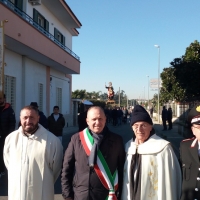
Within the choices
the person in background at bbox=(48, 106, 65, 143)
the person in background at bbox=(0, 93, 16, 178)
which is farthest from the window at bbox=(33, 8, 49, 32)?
the person in background at bbox=(0, 93, 16, 178)

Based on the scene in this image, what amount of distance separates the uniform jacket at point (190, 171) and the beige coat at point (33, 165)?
1396 millimetres

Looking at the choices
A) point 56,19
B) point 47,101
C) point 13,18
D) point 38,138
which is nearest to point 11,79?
point 13,18

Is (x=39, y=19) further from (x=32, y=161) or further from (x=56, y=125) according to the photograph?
(x=32, y=161)

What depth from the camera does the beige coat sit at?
370 centimetres

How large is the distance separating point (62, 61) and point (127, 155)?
17266mm

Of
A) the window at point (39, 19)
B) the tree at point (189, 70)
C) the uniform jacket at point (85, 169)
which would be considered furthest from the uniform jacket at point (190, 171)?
the tree at point (189, 70)

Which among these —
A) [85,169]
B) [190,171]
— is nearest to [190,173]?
[190,171]

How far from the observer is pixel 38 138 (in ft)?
12.4

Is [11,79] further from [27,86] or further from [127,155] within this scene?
[127,155]

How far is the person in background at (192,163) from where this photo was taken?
126 inches

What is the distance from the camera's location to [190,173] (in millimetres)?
3252

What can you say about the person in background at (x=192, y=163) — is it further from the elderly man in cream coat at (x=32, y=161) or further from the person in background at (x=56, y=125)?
the person in background at (x=56, y=125)

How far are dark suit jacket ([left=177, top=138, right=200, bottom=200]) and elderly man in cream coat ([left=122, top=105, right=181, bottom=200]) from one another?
3.6 inches

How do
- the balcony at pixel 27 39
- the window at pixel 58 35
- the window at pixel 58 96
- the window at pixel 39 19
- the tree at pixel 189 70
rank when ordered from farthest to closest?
the window at pixel 58 96
the window at pixel 58 35
the tree at pixel 189 70
the window at pixel 39 19
the balcony at pixel 27 39
